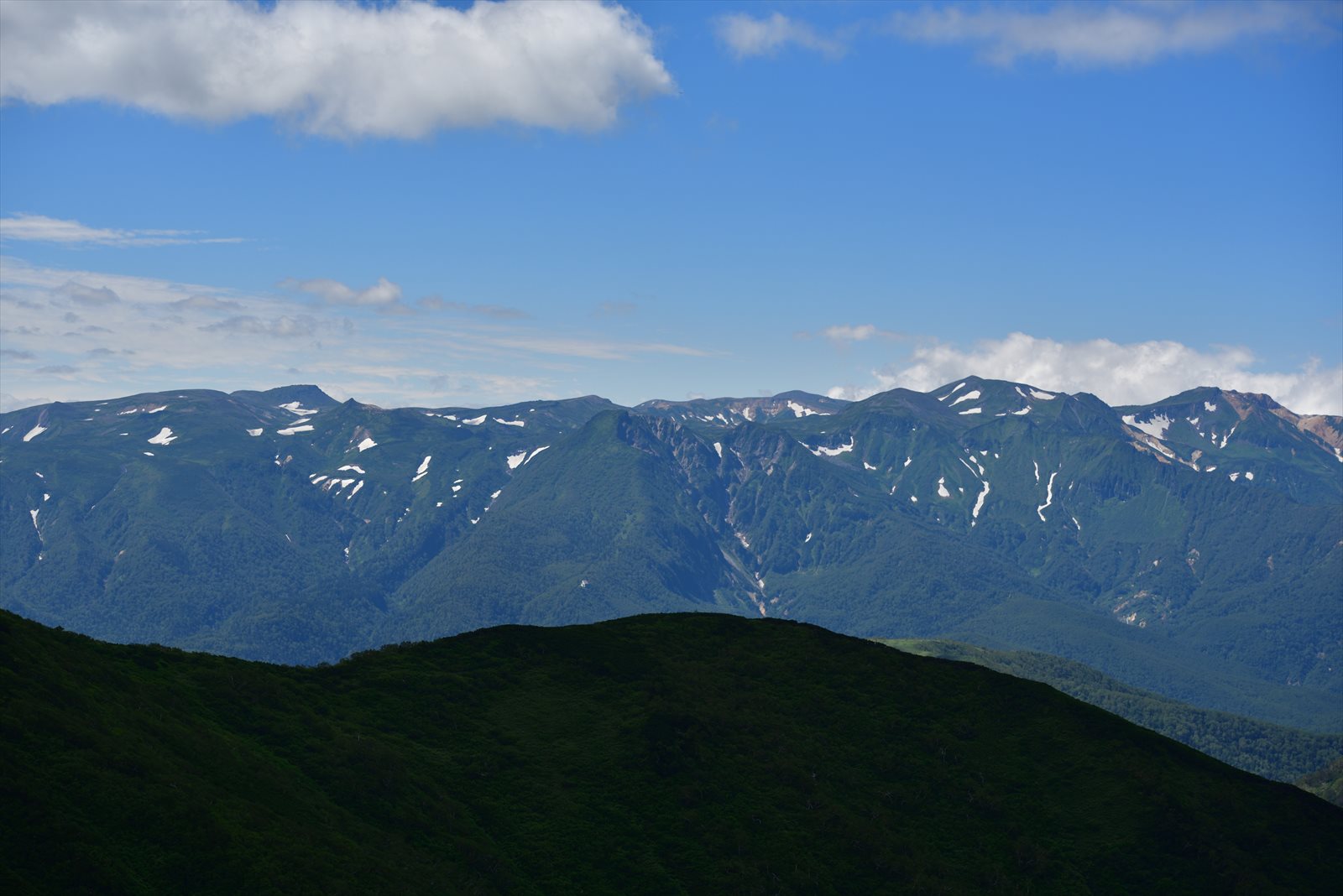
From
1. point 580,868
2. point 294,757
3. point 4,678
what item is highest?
point 4,678

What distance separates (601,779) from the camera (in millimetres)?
138125

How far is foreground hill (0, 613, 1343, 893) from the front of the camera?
8738cm

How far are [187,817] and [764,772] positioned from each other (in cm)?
8213

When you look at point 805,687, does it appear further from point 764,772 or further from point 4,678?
point 4,678

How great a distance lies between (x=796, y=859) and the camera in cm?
12706

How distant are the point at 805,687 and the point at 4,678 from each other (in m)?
121

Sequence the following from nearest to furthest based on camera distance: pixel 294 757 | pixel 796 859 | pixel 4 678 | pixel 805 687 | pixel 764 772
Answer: pixel 4 678
pixel 294 757
pixel 796 859
pixel 764 772
pixel 805 687

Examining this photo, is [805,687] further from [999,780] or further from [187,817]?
[187,817]

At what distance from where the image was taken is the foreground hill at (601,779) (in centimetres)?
8738

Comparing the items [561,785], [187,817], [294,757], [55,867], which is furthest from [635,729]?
[55,867]

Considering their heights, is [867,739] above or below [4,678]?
below

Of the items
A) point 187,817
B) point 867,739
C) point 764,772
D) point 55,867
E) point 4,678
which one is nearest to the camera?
point 55,867

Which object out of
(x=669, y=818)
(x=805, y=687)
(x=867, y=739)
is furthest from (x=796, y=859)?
(x=805, y=687)

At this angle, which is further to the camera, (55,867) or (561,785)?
(561,785)
